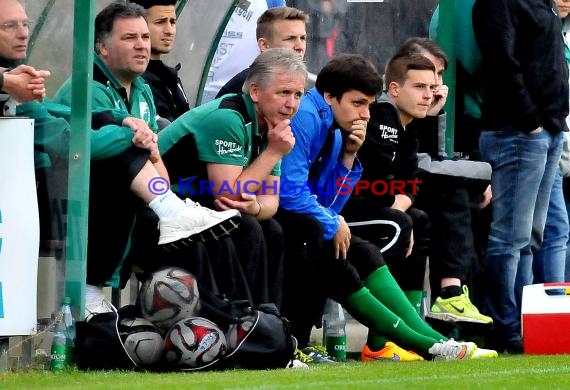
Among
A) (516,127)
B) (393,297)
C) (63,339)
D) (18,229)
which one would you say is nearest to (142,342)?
(63,339)

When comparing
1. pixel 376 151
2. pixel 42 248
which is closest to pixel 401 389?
pixel 42 248

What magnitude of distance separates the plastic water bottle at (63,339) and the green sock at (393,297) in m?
2.04

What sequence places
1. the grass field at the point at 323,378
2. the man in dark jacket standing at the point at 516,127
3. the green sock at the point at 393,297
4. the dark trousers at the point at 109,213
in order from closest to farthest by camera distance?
1. the grass field at the point at 323,378
2. the dark trousers at the point at 109,213
3. the green sock at the point at 393,297
4. the man in dark jacket standing at the point at 516,127

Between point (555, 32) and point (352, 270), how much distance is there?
2.66m

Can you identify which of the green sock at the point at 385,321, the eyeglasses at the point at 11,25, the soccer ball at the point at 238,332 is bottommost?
the green sock at the point at 385,321

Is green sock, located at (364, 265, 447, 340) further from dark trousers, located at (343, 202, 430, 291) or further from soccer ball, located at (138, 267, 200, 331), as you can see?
soccer ball, located at (138, 267, 200, 331)

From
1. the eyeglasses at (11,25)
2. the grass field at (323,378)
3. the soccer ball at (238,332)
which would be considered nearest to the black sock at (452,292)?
the grass field at (323,378)

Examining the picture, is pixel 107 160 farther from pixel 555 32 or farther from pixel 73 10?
pixel 555 32

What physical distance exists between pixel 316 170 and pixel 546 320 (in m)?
1.66

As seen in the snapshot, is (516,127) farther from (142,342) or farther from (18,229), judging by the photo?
(18,229)

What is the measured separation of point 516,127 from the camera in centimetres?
1025

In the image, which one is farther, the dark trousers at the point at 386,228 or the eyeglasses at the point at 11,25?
the dark trousers at the point at 386,228

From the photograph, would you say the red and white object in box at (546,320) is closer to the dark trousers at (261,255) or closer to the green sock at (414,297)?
the green sock at (414,297)

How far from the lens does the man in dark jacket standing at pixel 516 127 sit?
10164mm
